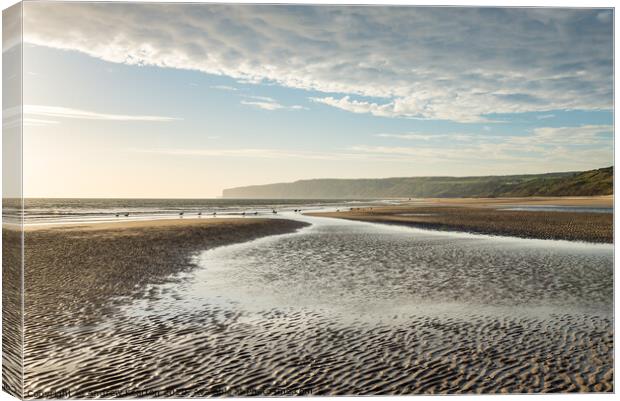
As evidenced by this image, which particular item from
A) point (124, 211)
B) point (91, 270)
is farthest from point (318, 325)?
point (124, 211)

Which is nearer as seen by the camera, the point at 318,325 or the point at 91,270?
the point at 318,325

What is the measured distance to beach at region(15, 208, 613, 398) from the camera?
8312mm

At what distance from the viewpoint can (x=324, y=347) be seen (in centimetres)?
970

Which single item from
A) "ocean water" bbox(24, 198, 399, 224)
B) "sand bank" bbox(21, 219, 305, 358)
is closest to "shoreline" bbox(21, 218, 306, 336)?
"sand bank" bbox(21, 219, 305, 358)

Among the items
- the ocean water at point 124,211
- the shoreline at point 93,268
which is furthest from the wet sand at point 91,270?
the ocean water at point 124,211

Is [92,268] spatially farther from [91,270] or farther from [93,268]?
[91,270]

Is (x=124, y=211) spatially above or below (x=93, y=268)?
above

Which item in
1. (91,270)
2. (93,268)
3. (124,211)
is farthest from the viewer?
(124,211)

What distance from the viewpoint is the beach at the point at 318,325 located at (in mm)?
8312

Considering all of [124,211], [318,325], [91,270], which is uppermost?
[124,211]

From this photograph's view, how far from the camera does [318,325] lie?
1127cm

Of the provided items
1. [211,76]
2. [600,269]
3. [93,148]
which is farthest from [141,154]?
[600,269]

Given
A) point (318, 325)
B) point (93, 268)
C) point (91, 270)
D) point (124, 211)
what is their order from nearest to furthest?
point (318, 325), point (91, 270), point (93, 268), point (124, 211)

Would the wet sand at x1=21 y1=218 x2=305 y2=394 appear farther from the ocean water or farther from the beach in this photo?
the ocean water
